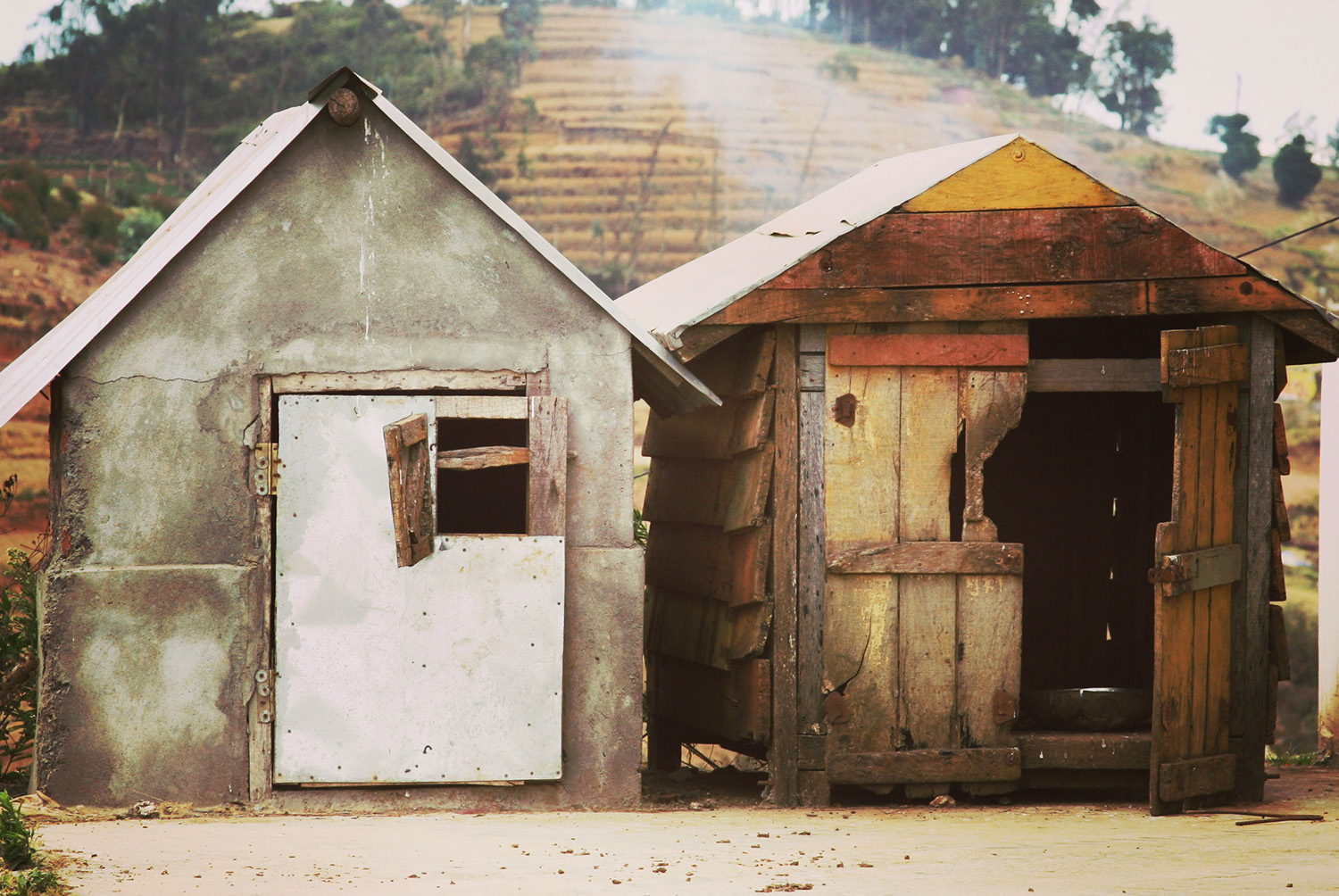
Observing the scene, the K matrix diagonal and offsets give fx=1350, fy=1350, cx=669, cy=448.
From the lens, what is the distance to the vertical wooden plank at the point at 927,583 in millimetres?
7184

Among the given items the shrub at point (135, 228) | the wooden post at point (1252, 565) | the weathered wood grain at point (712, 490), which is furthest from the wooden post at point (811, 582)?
the shrub at point (135, 228)

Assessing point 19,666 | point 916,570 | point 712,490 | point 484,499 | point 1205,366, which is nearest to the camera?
point 1205,366

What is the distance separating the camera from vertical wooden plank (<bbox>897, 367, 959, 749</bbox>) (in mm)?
7184

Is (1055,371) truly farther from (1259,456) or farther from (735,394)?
(735,394)

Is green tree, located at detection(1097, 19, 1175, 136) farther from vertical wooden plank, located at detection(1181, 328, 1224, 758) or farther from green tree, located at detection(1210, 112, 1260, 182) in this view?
vertical wooden plank, located at detection(1181, 328, 1224, 758)

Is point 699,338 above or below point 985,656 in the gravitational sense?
above

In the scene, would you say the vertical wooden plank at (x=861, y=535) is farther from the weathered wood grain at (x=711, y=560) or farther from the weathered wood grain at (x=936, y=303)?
the weathered wood grain at (x=711, y=560)

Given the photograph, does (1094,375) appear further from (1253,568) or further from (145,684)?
(145,684)

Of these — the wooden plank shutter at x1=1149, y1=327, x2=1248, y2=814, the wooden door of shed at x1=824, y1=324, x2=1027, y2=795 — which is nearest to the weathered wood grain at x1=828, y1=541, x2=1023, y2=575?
the wooden door of shed at x1=824, y1=324, x2=1027, y2=795

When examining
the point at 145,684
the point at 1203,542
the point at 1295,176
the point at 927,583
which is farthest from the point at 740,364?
the point at 1295,176

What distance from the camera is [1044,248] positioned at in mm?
7184

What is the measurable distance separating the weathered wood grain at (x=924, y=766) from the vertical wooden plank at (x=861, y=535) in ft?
0.22

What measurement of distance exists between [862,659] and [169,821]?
3.50 meters

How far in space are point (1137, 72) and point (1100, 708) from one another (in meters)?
40.9
